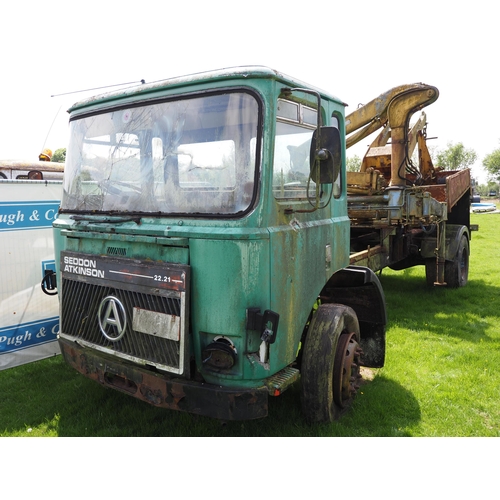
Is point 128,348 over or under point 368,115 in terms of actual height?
under

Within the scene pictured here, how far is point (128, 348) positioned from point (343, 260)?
188 cm

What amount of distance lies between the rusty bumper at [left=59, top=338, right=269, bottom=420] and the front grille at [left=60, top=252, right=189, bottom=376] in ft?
0.28

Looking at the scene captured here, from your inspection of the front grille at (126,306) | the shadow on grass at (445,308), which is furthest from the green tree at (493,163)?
the front grille at (126,306)

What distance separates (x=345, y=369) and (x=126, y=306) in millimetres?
1677

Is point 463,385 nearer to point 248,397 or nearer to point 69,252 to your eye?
point 248,397

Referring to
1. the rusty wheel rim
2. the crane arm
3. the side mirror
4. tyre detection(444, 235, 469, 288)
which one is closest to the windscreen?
the side mirror

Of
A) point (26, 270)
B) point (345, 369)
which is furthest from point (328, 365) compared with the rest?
point (26, 270)

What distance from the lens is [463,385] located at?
14.3ft

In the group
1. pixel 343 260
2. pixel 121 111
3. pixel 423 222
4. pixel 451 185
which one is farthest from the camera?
pixel 451 185

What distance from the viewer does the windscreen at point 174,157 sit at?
2768mm

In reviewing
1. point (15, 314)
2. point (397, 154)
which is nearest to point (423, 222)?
point (397, 154)

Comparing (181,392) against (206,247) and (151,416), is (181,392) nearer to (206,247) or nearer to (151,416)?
(206,247)

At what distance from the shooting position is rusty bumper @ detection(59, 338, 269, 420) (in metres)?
2.72

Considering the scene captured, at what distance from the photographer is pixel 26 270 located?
4.52 meters
